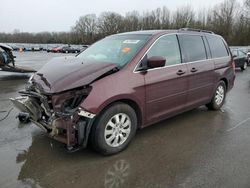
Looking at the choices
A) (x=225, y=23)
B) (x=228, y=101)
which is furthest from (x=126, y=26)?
(x=228, y=101)

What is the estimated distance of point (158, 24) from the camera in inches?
2803

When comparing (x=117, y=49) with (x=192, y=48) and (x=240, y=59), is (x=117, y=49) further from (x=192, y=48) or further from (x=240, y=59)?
(x=240, y=59)

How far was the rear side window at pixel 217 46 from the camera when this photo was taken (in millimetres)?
6070

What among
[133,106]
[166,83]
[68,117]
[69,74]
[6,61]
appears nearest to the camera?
[68,117]

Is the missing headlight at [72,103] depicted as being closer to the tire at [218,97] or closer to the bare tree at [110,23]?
the tire at [218,97]

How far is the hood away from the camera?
12.1 feet

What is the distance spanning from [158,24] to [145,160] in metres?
70.5

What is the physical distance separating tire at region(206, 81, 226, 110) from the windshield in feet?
8.32

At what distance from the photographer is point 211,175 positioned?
3477mm

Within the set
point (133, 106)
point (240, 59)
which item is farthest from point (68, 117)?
point (240, 59)

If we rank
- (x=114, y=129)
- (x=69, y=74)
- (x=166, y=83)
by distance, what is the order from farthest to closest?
(x=166, y=83) < (x=114, y=129) < (x=69, y=74)

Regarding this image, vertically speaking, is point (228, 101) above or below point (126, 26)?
below

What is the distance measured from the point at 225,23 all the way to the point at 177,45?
5362cm

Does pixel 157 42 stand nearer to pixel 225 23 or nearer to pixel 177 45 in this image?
pixel 177 45
